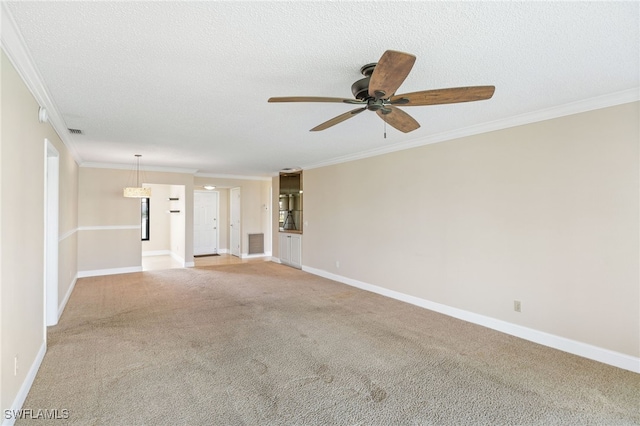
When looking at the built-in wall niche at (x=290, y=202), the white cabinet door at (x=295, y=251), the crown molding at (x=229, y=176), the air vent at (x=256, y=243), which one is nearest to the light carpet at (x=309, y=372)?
the white cabinet door at (x=295, y=251)

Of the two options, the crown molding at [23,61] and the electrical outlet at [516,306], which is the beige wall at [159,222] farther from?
the electrical outlet at [516,306]

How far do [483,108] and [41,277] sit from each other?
461 centimetres

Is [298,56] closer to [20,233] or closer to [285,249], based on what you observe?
[20,233]

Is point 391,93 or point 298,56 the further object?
point 298,56

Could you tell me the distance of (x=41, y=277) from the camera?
3000 mm

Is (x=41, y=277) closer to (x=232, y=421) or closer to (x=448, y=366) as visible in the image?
(x=232, y=421)

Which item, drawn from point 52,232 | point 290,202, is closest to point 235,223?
point 290,202

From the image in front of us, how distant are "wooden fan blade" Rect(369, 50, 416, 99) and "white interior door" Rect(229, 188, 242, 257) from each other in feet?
26.4

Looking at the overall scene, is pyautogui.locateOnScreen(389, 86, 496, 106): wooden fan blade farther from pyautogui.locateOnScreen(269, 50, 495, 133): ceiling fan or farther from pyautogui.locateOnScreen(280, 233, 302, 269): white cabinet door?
pyautogui.locateOnScreen(280, 233, 302, 269): white cabinet door

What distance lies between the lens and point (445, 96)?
2.15 metres

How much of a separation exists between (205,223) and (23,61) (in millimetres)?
8463

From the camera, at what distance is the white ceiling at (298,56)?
5.60ft

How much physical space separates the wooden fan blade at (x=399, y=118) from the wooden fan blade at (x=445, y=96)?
14 cm

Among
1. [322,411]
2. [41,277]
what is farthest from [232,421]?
[41,277]
